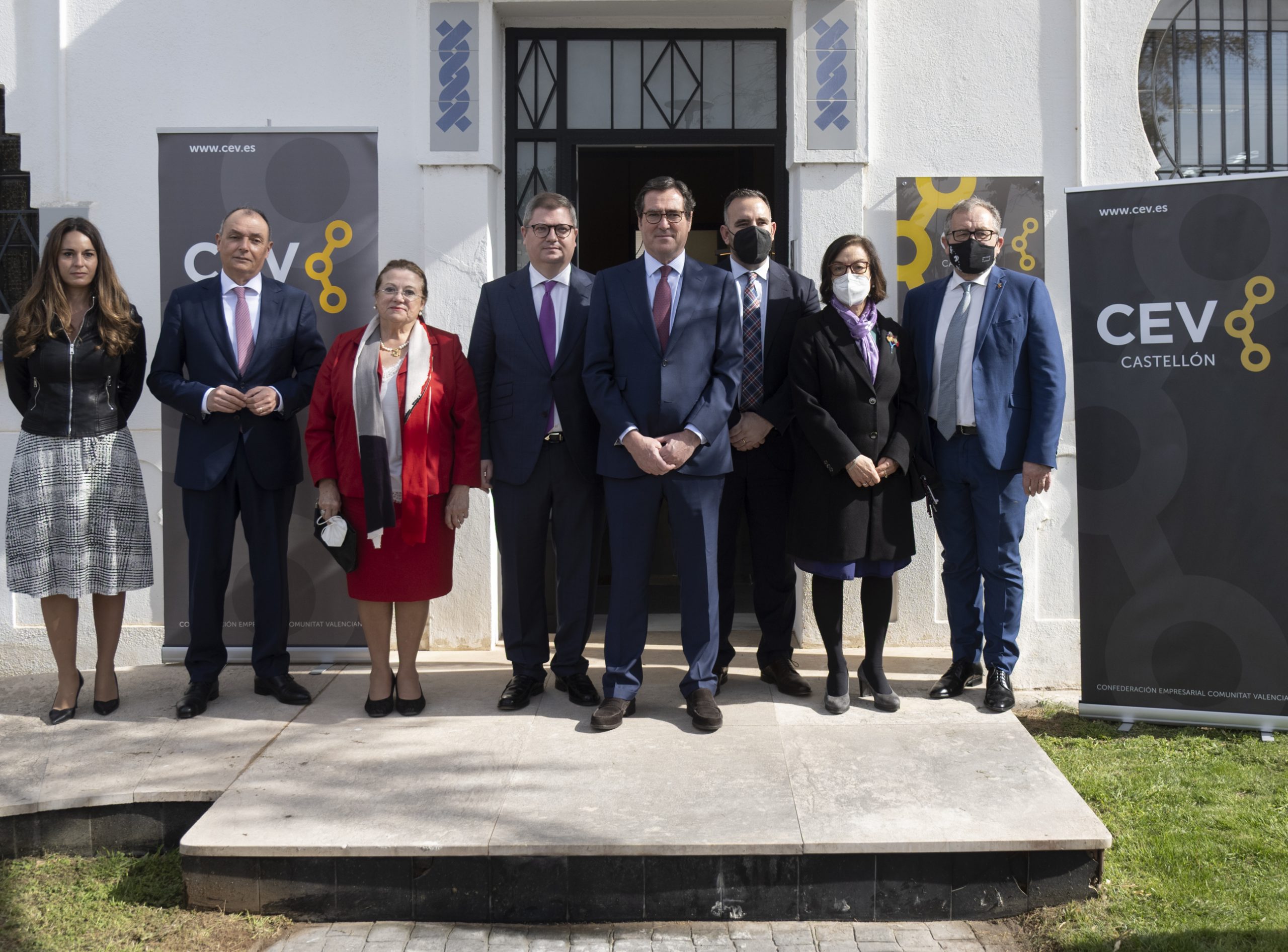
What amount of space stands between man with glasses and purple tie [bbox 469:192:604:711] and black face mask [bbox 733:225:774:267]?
2.11 ft

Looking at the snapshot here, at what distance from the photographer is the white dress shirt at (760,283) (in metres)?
4.58

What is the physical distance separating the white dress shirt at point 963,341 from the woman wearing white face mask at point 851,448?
18 cm

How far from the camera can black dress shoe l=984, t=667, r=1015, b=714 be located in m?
4.44

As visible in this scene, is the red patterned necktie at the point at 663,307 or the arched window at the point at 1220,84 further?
the arched window at the point at 1220,84

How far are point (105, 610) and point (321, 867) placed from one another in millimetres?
1936

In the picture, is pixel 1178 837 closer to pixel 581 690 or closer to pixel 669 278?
pixel 581 690

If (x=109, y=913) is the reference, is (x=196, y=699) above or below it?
above

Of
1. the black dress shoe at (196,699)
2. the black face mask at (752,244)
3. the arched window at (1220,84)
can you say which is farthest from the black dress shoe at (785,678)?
the arched window at (1220,84)

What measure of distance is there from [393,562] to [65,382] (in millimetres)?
1540

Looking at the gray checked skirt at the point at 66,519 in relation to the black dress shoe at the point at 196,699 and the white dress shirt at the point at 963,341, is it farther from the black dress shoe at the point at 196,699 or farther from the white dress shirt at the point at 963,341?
the white dress shirt at the point at 963,341

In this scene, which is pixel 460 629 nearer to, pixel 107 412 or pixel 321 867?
pixel 107 412

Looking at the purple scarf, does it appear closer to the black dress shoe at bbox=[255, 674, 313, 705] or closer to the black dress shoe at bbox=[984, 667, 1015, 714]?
the black dress shoe at bbox=[984, 667, 1015, 714]

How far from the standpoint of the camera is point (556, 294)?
457cm

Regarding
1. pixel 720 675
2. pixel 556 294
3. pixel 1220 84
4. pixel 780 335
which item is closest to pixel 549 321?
pixel 556 294
